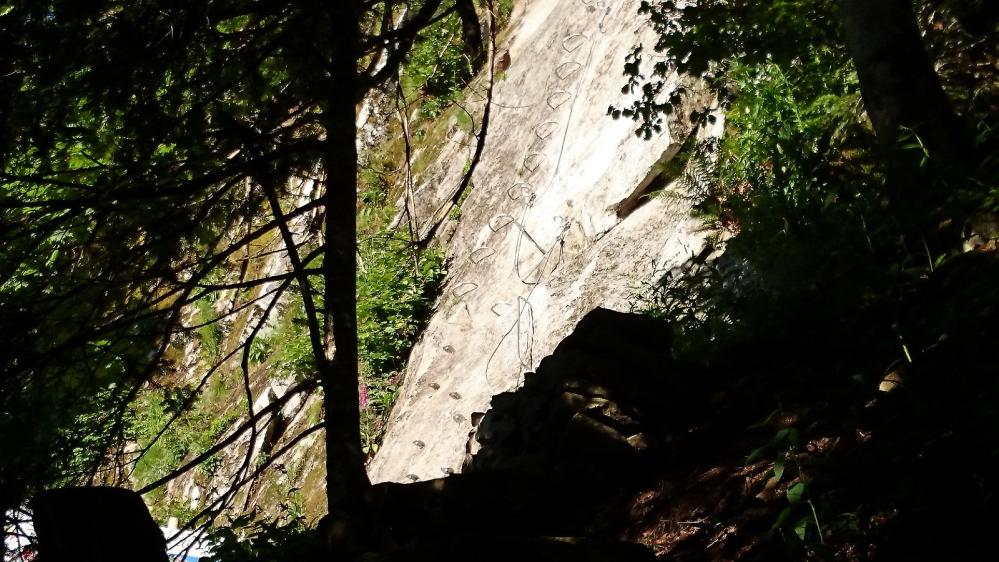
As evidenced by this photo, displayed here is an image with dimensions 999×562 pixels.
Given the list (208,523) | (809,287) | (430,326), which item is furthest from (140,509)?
(430,326)

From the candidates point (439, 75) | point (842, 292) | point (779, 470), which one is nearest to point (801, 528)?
point (779, 470)

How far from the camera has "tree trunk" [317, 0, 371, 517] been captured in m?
3.85

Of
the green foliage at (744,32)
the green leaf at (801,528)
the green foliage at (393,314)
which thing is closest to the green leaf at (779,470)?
the green leaf at (801,528)

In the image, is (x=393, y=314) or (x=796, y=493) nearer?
(x=796, y=493)

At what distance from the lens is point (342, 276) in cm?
407

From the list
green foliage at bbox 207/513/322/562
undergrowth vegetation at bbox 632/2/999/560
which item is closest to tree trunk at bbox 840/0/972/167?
undergrowth vegetation at bbox 632/2/999/560

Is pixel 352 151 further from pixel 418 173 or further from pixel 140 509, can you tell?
pixel 418 173

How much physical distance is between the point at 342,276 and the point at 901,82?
2.81 metres

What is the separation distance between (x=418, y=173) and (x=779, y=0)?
6706mm

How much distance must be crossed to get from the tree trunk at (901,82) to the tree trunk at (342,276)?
2.47 m

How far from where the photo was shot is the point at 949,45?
534 cm

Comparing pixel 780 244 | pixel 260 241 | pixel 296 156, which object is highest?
pixel 260 241

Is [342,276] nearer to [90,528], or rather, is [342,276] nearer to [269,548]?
[269,548]

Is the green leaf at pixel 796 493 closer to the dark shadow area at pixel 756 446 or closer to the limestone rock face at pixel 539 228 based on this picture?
the dark shadow area at pixel 756 446
